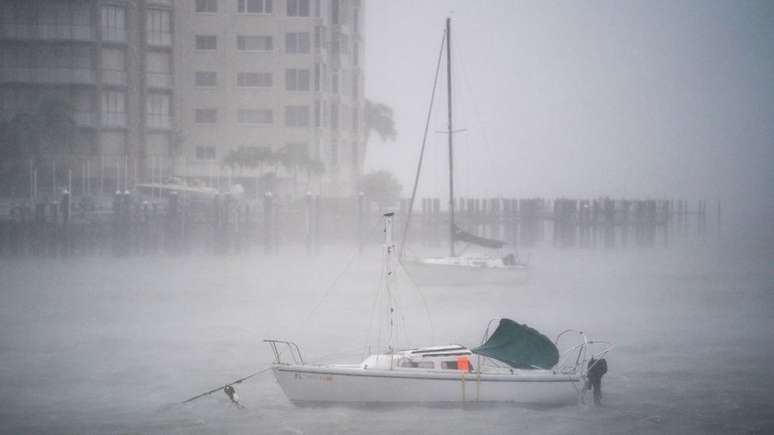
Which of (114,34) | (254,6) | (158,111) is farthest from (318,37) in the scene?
(114,34)

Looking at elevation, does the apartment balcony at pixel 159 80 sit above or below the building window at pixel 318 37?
below

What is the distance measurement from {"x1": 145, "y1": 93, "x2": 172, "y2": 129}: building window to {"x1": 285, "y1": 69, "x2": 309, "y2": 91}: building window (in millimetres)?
8088

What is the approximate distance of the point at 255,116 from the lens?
213 ft

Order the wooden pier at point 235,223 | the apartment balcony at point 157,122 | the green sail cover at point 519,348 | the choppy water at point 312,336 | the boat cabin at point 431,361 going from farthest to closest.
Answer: the apartment balcony at point 157,122
the wooden pier at point 235,223
the green sail cover at point 519,348
the choppy water at point 312,336
the boat cabin at point 431,361

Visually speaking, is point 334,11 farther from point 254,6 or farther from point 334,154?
point 334,154

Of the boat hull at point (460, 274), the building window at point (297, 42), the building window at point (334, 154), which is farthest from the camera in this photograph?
the building window at point (334, 154)

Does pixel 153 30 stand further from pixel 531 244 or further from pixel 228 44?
pixel 531 244

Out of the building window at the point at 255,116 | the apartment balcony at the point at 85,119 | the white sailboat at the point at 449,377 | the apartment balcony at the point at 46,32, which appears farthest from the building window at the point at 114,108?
the white sailboat at the point at 449,377

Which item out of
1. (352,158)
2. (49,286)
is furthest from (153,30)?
(49,286)

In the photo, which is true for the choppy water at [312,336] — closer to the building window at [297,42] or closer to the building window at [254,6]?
the building window at [297,42]

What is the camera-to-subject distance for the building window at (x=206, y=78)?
2544 inches

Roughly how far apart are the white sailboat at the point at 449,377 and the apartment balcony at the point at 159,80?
4630cm

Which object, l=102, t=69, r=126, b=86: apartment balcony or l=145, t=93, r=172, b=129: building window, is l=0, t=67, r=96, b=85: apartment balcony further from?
l=145, t=93, r=172, b=129: building window

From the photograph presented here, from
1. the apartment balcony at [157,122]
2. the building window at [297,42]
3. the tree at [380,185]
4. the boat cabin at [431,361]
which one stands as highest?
the building window at [297,42]
